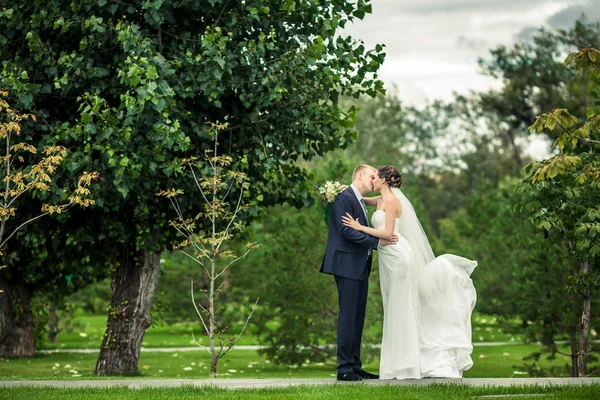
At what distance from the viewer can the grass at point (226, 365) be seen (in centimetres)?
2013

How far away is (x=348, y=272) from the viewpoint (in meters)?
10.5

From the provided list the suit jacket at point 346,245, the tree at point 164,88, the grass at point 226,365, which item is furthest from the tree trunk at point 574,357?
the suit jacket at point 346,245

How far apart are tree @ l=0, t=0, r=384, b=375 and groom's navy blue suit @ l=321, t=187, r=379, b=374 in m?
3.16

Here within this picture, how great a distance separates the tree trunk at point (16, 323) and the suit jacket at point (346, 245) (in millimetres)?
15286

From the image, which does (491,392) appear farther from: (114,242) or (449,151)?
(449,151)

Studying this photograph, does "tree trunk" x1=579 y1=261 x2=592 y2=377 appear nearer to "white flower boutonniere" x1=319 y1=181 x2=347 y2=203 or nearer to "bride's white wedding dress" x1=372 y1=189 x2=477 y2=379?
"bride's white wedding dress" x1=372 y1=189 x2=477 y2=379

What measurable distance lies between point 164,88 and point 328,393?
5.29 m

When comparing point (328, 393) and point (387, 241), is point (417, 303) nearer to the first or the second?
point (387, 241)

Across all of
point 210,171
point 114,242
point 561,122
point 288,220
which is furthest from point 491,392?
point 288,220

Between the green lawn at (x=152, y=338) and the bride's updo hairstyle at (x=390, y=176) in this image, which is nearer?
the bride's updo hairstyle at (x=390, y=176)

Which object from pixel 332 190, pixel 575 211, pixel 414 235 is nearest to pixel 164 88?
pixel 332 190

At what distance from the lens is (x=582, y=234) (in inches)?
471

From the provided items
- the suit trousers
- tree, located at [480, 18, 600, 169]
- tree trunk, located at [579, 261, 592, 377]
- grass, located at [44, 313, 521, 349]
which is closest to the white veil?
the suit trousers

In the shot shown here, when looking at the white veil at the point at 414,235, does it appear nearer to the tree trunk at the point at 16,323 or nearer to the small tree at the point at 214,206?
the small tree at the point at 214,206
